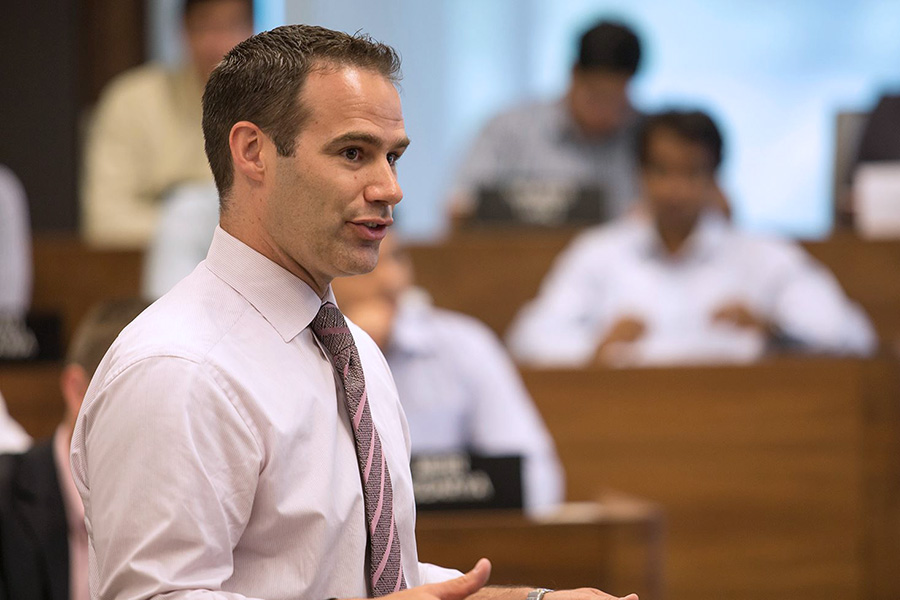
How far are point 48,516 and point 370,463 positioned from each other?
2.77ft

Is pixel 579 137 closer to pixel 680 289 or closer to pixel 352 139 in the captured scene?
pixel 680 289

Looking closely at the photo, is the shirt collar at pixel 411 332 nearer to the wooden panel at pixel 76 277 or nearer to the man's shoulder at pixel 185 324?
the wooden panel at pixel 76 277

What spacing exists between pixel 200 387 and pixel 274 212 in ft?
0.65

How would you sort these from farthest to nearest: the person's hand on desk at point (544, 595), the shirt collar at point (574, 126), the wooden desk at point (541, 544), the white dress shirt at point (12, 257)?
the shirt collar at point (574, 126), the white dress shirt at point (12, 257), the wooden desk at point (541, 544), the person's hand on desk at point (544, 595)

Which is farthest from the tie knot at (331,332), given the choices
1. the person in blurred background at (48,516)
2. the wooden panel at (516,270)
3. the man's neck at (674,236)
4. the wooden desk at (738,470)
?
the man's neck at (674,236)

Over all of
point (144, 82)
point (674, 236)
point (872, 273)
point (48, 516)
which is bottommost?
point (48, 516)

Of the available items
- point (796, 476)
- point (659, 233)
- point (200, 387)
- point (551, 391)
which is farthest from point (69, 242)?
point (200, 387)

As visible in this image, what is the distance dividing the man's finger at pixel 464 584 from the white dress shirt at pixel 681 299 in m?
2.57

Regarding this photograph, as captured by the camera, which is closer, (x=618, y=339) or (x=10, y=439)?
(x=10, y=439)

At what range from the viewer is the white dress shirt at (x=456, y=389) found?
10.9ft

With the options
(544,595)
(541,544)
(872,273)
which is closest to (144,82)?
(541,544)

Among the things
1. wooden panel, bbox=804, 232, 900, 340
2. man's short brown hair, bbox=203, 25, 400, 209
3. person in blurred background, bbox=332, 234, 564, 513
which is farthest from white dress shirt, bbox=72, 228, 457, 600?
wooden panel, bbox=804, 232, 900, 340

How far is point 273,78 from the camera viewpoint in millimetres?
1204

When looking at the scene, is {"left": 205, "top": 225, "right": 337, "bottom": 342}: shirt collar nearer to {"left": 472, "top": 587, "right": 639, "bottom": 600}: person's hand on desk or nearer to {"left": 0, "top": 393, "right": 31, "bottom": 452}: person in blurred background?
{"left": 472, "top": 587, "right": 639, "bottom": 600}: person's hand on desk
